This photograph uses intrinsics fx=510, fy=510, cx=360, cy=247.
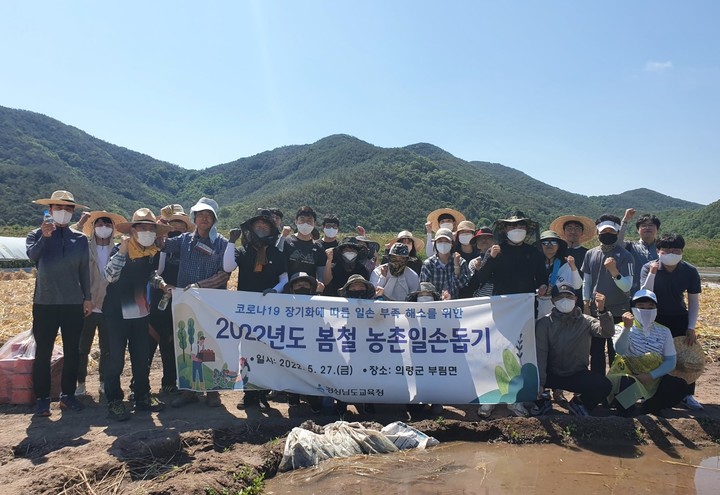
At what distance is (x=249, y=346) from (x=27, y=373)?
2.60m

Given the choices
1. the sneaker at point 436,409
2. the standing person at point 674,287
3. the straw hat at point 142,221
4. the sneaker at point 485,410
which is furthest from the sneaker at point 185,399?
the standing person at point 674,287

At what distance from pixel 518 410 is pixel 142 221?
184 inches

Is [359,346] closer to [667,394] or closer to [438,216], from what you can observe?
[438,216]

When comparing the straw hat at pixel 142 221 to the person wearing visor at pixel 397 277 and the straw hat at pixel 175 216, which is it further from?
the person wearing visor at pixel 397 277

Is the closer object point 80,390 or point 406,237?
point 80,390

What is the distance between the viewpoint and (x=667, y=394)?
570 cm

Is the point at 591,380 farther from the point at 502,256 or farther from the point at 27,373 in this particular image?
the point at 27,373

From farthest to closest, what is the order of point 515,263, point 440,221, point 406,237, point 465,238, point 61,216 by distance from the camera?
point 440,221 < point 406,237 < point 465,238 < point 515,263 < point 61,216

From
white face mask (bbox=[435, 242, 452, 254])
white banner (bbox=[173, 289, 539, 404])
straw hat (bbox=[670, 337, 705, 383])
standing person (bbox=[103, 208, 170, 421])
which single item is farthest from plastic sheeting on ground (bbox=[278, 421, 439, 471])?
straw hat (bbox=[670, 337, 705, 383])

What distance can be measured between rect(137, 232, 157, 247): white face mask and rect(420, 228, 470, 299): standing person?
323 cm

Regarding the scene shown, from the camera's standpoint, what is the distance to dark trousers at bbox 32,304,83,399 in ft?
18.4

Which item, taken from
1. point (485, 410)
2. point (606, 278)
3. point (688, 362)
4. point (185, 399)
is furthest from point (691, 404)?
point (185, 399)

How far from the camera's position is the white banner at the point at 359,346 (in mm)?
5703

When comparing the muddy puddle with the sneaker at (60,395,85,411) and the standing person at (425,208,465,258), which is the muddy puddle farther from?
the standing person at (425,208,465,258)
